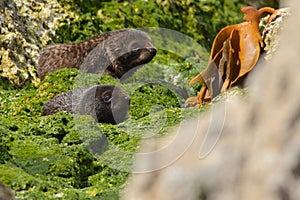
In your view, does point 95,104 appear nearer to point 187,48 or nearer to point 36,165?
point 36,165

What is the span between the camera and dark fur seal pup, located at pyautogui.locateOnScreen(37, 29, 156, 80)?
916cm

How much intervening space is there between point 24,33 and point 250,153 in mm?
7327

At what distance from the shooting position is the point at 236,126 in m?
2.31

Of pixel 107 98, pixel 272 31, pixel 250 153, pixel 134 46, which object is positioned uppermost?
pixel 250 153

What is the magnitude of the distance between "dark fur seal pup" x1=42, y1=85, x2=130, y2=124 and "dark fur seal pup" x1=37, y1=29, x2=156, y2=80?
43.6 inches

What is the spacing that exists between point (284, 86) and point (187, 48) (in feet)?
28.4

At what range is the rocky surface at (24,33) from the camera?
8734 millimetres

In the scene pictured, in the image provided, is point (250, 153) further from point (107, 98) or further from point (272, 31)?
point (107, 98)

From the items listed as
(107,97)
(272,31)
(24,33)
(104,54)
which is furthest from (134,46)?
(272,31)

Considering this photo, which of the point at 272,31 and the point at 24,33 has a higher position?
the point at 272,31

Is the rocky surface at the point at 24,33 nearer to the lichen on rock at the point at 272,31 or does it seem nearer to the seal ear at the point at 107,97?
the seal ear at the point at 107,97

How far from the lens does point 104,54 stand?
976 centimetres

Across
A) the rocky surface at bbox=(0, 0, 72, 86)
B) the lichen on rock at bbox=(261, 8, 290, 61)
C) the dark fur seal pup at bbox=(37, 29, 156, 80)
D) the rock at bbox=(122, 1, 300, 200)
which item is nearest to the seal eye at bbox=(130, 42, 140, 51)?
the dark fur seal pup at bbox=(37, 29, 156, 80)

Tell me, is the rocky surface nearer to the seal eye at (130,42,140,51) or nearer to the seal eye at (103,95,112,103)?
the seal eye at (130,42,140,51)
